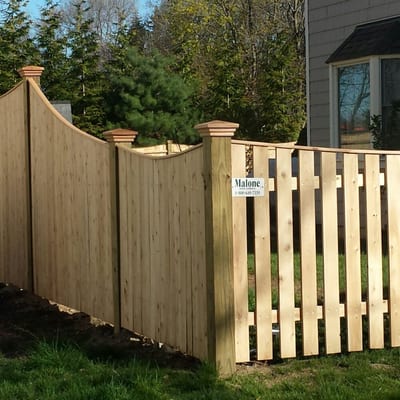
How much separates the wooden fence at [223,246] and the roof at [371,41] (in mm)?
6638

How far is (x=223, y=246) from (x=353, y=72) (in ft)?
28.3

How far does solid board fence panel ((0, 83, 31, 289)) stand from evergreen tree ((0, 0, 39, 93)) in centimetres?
1279

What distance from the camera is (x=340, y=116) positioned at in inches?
534

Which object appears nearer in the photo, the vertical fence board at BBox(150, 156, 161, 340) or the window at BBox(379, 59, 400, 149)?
the vertical fence board at BBox(150, 156, 161, 340)

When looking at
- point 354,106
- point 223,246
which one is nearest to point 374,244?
point 223,246

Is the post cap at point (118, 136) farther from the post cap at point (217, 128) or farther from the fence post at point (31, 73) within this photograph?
the fence post at point (31, 73)

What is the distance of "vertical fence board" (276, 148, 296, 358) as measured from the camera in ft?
18.2

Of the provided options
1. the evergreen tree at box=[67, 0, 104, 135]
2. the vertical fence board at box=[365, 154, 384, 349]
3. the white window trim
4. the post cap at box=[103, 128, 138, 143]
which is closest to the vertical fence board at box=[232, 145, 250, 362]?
the vertical fence board at box=[365, 154, 384, 349]

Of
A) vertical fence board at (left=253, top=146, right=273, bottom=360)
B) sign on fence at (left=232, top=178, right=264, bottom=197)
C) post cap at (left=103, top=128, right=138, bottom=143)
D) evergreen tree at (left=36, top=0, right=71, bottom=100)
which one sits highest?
evergreen tree at (left=36, top=0, right=71, bottom=100)

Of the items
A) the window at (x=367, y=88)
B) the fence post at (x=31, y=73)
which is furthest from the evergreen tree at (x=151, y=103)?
Result: the fence post at (x=31, y=73)

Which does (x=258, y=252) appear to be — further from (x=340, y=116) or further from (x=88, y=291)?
(x=340, y=116)

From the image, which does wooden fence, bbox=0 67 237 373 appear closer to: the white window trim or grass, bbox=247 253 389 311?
grass, bbox=247 253 389 311

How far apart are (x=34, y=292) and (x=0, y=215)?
134 centimetres

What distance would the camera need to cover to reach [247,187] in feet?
17.7
